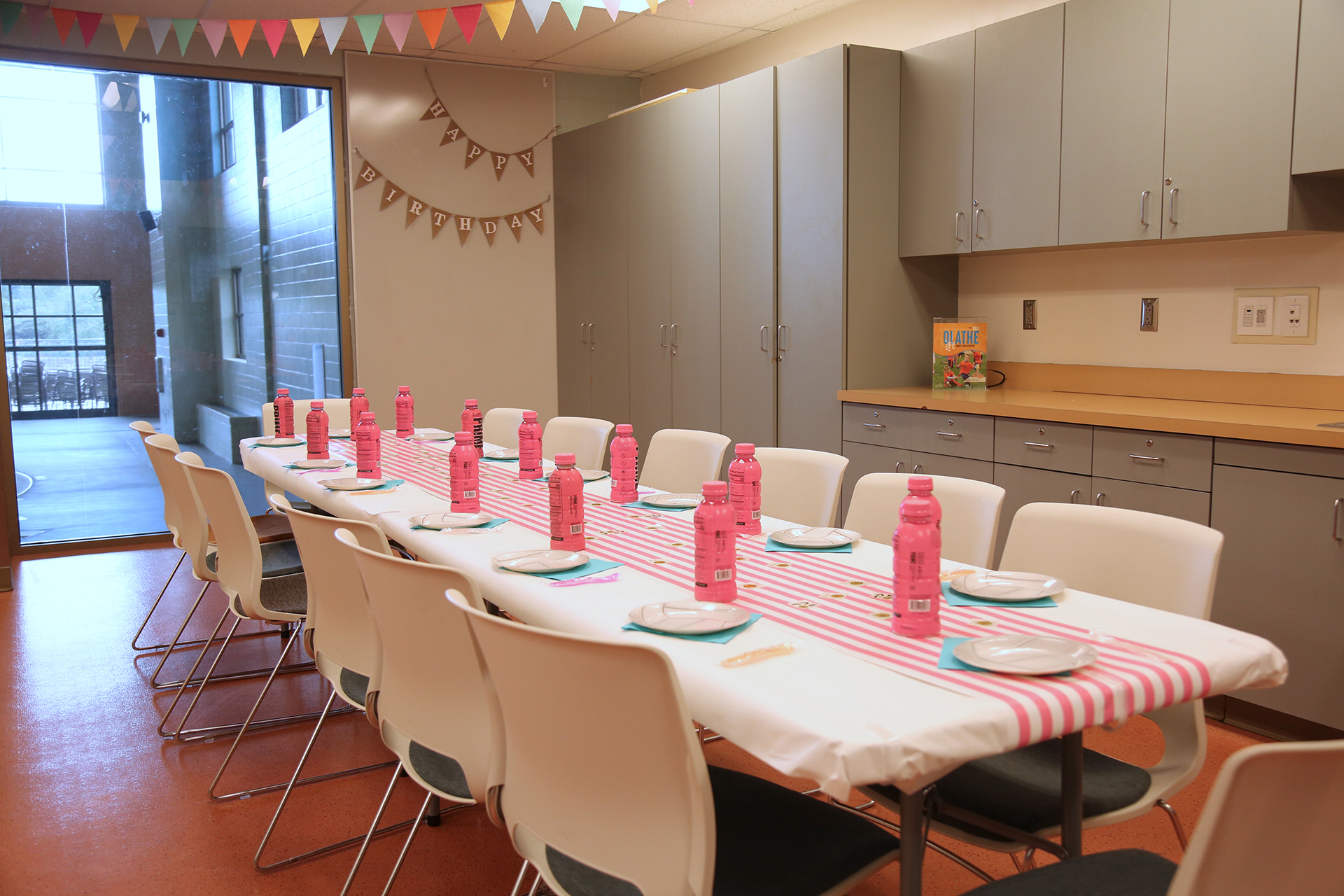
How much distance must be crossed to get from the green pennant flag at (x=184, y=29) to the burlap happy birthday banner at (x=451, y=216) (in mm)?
1167

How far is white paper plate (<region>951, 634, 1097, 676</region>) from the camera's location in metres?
1.41

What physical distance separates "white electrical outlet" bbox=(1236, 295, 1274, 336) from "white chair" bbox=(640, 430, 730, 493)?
1.78m

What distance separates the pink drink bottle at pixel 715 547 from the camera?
1.77 meters

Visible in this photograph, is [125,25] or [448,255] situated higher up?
[125,25]

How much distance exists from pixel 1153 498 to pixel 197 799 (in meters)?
2.80

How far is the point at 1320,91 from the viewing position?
9.77 ft

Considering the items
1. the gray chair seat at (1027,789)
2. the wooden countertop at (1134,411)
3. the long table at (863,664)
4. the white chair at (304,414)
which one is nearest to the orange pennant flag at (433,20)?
the white chair at (304,414)

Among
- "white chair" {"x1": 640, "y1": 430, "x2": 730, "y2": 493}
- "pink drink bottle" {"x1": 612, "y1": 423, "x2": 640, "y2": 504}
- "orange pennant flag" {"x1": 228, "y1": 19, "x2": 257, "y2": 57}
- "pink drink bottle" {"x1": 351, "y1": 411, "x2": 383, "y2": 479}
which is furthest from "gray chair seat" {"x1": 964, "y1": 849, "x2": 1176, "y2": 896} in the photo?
"orange pennant flag" {"x1": 228, "y1": 19, "x2": 257, "y2": 57}

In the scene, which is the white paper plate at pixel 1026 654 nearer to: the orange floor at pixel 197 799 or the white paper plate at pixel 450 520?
the orange floor at pixel 197 799

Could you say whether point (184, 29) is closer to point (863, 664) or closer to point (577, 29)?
point (577, 29)

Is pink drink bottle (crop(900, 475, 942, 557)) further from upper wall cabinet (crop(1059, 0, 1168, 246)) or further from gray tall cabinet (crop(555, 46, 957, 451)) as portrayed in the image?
gray tall cabinet (crop(555, 46, 957, 451))

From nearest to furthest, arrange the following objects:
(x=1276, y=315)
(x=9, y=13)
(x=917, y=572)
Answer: (x=917, y=572) < (x=1276, y=315) < (x=9, y=13)

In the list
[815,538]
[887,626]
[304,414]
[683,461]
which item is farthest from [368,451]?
[887,626]

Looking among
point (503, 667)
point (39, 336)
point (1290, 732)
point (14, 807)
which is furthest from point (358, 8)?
point (1290, 732)
